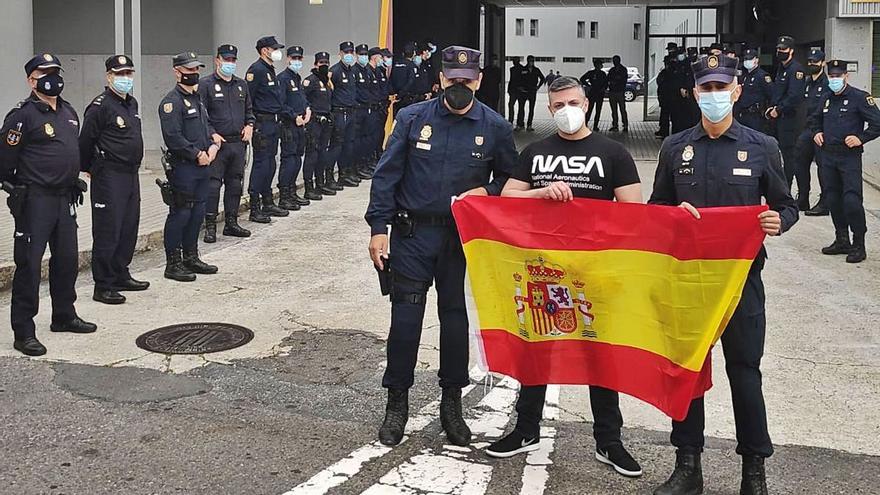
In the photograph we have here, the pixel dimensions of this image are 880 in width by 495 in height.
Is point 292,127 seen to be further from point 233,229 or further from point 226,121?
point 226,121

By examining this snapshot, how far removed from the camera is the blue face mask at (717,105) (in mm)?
4625

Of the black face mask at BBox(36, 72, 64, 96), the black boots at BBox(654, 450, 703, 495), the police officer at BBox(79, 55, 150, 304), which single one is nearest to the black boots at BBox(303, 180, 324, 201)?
the police officer at BBox(79, 55, 150, 304)

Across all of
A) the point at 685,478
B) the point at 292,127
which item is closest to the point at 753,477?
the point at 685,478

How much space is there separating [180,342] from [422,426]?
95.1 inches

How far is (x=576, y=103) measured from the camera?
16.1ft

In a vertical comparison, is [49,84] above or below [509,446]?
above

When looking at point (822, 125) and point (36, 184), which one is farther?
point (822, 125)

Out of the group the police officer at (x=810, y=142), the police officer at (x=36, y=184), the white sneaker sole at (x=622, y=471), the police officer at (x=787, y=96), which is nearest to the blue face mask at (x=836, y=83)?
the police officer at (x=810, y=142)

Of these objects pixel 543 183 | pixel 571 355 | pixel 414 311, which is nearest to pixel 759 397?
pixel 571 355

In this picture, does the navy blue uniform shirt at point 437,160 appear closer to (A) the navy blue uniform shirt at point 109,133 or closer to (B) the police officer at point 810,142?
(A) the navy blue uniform shirt at point 109,133

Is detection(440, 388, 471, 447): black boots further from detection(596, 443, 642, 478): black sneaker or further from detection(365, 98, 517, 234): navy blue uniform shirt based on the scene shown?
detection(365, 98, 517, 234): navy blue uniform shirt

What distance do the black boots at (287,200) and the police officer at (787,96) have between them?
6.62m

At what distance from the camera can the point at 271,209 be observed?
13117 mm

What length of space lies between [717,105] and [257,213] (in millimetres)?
8884
